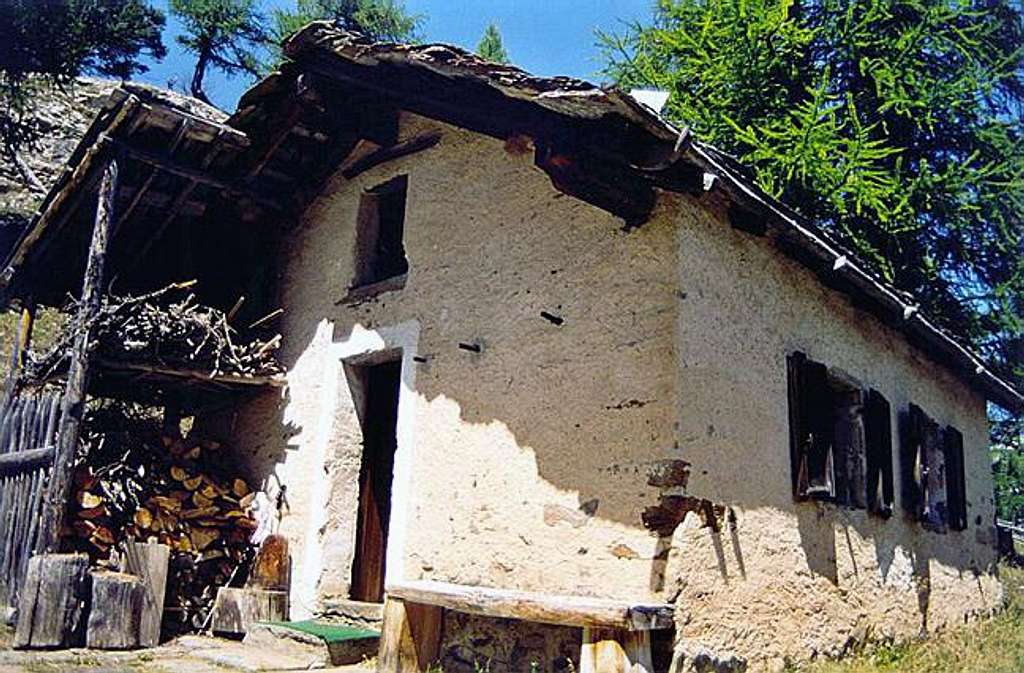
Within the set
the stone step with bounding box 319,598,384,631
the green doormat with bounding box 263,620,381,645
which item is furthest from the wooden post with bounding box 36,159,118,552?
the stone step with bounding box 319,598,384,631

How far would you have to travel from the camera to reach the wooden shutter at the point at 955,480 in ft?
32.1

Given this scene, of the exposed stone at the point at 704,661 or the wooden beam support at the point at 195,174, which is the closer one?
the exposed stone at the point at 704,661

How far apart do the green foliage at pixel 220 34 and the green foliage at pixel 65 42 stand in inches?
373

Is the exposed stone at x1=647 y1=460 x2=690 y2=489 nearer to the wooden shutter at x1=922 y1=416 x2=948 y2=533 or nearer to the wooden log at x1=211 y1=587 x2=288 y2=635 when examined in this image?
the wooden log at x1=211 y1=587 x2=288 y2=635

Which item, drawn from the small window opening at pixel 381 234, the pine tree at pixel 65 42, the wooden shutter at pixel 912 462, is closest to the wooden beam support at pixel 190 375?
the small window opening at pixel 381 234

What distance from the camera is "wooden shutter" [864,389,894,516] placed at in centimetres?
772

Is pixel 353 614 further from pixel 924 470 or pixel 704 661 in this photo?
pixel 924 470

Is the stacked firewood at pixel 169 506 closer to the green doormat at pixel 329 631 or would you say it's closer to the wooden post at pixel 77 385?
the wooden post at pixel 77 385

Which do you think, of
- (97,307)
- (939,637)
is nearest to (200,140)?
(97,307)

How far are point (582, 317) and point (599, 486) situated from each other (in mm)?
1156

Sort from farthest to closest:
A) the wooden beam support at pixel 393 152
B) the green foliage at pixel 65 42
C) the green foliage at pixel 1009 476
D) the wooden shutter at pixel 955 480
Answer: the green foliage at pixel 1009 476, the green foliage at pixel 65 42, the wooden shutter at pixel 955 480, the wooden beam support at pixel 393 152

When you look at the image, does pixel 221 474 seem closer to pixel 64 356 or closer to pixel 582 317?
pixel 64 356

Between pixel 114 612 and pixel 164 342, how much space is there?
219cm

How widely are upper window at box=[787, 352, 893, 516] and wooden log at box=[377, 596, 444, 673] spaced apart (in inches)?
111
